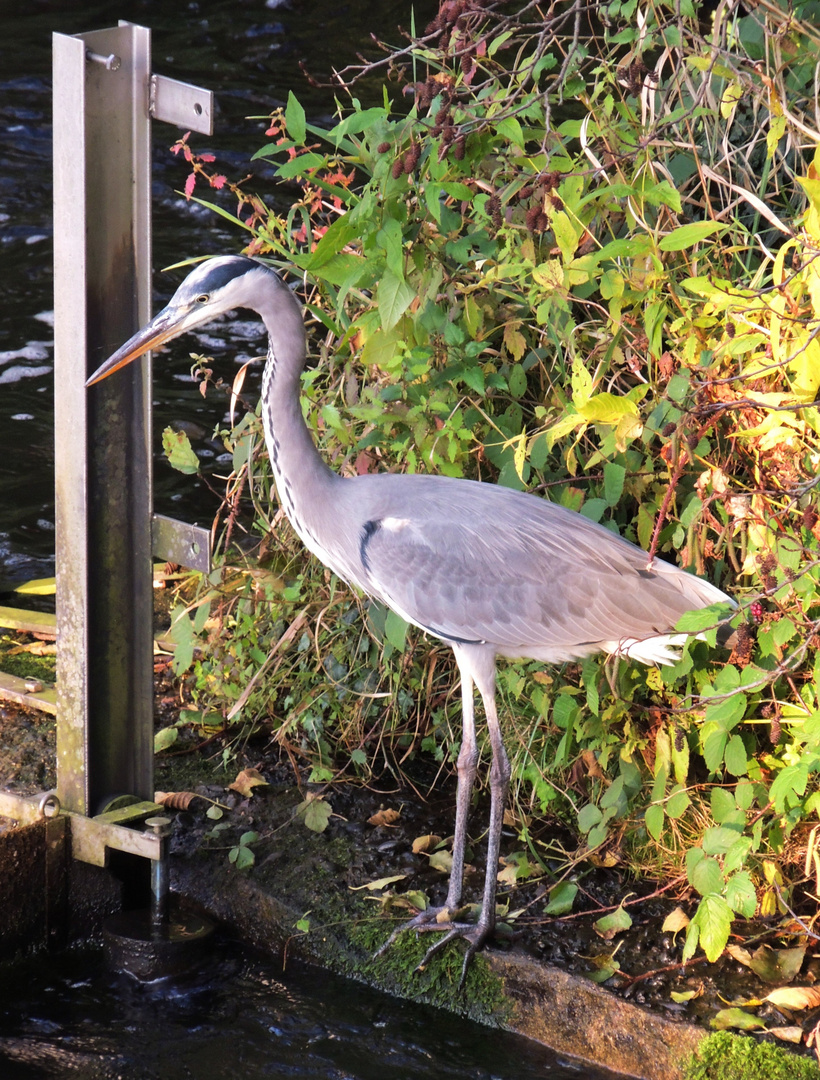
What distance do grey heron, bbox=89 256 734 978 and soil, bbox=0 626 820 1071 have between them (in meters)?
0.19

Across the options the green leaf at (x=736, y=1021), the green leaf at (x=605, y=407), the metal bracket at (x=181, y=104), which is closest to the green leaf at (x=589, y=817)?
the green leaf at (x=736, y=1021)

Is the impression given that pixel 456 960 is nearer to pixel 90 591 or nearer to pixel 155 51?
pixel 90 591

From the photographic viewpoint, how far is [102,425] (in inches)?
126

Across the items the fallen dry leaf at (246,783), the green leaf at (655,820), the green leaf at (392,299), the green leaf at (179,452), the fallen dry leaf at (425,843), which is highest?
the green leaf at (392,299)

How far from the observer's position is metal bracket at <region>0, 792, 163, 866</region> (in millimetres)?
3209

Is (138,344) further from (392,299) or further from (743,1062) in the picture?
(743,1062)

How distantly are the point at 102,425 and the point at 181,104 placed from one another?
0.79m

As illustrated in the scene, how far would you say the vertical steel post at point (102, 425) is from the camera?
3000 mm

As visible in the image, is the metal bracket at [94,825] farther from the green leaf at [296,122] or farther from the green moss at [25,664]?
the green leaf at [296,122]

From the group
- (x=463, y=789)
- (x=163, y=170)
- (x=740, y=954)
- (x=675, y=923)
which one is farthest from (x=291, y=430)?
(x=163, y=170)

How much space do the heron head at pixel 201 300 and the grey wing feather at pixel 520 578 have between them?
67 cm

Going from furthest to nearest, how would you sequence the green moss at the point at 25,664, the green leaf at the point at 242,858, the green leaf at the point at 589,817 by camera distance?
the green moss at the point at 25,664
the green leaf at the point at 242,858
the green leaf at the point at 589,817

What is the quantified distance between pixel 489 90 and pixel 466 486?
1.01 m

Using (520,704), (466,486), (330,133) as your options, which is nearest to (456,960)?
(520,704)
